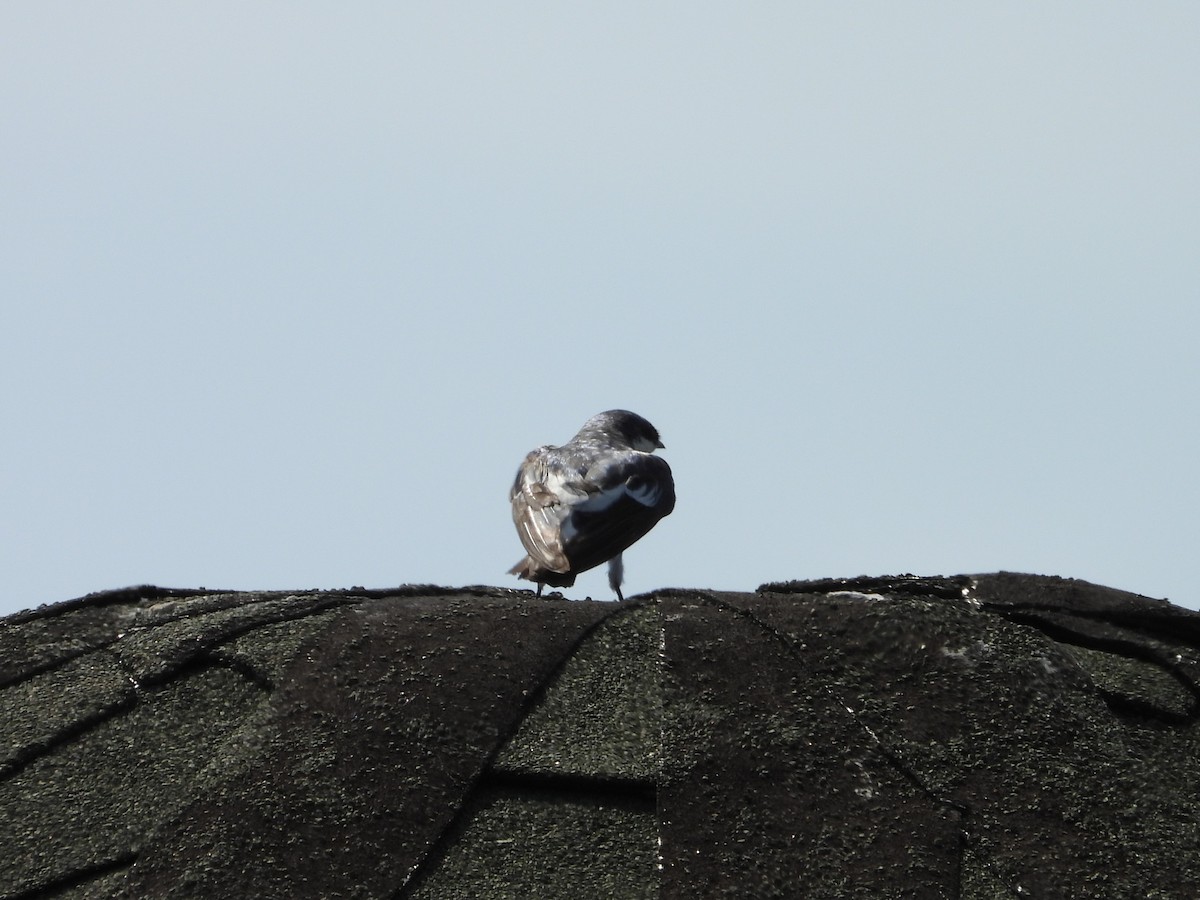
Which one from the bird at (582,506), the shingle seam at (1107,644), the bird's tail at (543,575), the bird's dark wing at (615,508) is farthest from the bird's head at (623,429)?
the shingle seam at (1107,644)

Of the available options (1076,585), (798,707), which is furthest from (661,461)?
(798,707)

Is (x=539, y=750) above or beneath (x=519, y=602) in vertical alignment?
beneath

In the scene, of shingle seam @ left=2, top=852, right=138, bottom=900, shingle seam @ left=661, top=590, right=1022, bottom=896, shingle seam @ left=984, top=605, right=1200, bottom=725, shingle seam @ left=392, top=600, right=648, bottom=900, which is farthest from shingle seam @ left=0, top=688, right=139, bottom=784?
shingle seam @ left=984, top=605, right=1200, bottom=725

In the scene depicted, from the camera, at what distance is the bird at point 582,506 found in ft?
24.7

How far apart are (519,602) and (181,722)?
81cm

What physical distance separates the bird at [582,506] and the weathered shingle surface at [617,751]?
380cm

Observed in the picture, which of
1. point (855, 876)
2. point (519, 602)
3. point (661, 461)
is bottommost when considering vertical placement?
point (855, 876)

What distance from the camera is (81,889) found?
295cm

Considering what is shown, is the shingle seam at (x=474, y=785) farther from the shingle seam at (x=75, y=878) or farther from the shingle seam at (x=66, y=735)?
the shingle seam at (x=66, y=735)

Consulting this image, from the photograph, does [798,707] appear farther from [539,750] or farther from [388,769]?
[388,769]

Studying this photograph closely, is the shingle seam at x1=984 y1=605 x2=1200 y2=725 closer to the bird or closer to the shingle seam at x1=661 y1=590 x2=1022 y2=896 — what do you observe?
the shingle seam at x1=661 y1=590 x2=1022 y2=896

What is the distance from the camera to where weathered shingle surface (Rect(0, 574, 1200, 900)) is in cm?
291

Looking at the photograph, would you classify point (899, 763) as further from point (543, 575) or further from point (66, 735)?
point (543, 575)

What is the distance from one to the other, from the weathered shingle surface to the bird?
380cm
